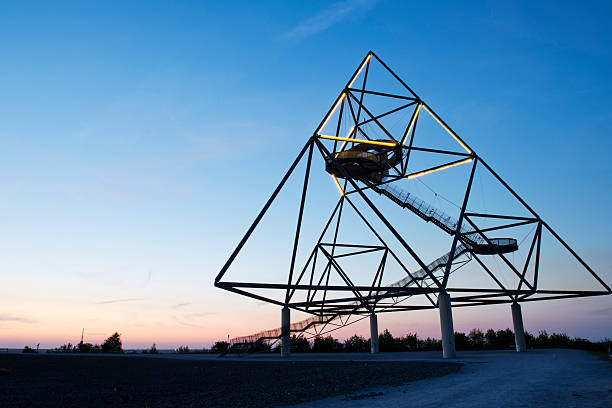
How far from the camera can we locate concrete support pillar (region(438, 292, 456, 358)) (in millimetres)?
23797

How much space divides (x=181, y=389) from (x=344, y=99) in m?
21.4

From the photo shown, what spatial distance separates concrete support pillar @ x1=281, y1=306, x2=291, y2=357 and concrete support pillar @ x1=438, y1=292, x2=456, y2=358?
12.2 meters

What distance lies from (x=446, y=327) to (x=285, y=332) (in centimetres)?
1272

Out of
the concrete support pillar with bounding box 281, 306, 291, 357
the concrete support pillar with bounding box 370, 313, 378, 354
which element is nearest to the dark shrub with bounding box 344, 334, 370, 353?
the concrete support pillar with bounding box 370, 313, 378, 354

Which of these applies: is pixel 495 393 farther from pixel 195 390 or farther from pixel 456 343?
pixel 456 343

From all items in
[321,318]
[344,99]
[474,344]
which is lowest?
[474,344]

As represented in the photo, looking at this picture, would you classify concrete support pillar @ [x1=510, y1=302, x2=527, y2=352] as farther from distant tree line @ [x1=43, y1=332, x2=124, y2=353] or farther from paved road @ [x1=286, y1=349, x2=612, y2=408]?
distant tree line @ [x1=43, y1=332, x2=124, y2=353]

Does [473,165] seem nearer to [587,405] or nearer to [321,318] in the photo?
[321,318]

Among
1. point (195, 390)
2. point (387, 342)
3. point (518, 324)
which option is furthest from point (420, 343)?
point (195, 390)

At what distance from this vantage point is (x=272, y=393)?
10.9 meters

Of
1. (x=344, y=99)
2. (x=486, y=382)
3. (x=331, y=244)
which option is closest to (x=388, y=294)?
(x=331, y=244)

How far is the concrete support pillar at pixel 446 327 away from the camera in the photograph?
937 inches

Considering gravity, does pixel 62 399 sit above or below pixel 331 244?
below

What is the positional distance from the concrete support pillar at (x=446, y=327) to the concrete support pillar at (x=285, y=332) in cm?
1221
